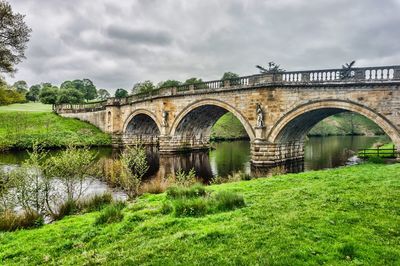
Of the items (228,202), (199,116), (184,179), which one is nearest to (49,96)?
(199,116)

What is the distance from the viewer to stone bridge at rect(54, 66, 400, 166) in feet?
61.0

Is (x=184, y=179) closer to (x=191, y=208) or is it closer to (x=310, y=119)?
(x=191, y=208)

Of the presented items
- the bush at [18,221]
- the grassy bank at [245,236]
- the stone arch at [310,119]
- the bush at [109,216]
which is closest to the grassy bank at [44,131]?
the stone arch at [310,119]

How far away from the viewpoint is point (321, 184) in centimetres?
1165

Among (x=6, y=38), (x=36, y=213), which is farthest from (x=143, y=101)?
(x=36, y=213)

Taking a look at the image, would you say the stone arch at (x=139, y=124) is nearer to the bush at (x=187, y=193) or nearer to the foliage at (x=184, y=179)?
the foliage at (x=184, y=179)

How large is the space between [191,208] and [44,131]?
38.2 meters

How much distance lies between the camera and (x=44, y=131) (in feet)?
134

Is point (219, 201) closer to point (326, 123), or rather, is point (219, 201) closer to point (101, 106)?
point (101, 106)

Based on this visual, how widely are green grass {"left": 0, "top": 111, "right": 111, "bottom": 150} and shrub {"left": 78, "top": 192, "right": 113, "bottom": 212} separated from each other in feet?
78.9

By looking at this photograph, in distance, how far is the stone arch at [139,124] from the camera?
133 ft

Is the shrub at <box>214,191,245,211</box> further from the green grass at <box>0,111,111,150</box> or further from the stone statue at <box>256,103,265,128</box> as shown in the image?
the green grass at <box>0,111,111,150</box>

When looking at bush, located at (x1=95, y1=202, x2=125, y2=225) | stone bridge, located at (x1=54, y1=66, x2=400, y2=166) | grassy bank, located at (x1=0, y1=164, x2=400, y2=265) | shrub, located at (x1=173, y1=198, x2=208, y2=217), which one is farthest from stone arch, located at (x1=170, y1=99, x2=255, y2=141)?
bush, located at (x1=95, y1=202, x2=125, y2=225)

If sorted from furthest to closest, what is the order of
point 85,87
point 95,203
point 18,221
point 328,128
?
1. point 85,87
2. point 328,128
3. point 95,203
4. point 18,221
